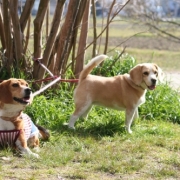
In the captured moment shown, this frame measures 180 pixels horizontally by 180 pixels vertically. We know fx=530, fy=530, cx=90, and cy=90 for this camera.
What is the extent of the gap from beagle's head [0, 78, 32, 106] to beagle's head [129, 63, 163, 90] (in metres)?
1.86

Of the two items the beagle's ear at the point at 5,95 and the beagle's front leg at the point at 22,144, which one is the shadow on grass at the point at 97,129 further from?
the beagle's ear at the point at 5,95

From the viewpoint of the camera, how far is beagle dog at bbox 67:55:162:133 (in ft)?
22.9

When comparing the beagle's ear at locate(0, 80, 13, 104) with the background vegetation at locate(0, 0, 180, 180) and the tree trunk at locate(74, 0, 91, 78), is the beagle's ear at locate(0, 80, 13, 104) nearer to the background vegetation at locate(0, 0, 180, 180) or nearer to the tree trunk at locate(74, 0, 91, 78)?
the background vegetation at locate(0, 0, 180, 180)

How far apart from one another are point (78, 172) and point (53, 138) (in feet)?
4.50

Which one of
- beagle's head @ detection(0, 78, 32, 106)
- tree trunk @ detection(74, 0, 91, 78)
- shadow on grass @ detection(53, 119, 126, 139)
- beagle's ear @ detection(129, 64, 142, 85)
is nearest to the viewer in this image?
beagle's head @ detection(0, 78, 32, 106)

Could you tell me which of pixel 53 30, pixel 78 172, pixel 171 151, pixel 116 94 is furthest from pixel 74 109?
pixel 78 172

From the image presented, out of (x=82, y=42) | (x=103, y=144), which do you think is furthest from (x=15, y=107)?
(x=82, y=42)

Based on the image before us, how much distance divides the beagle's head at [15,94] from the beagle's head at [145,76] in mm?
1856

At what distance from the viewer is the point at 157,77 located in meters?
7.04

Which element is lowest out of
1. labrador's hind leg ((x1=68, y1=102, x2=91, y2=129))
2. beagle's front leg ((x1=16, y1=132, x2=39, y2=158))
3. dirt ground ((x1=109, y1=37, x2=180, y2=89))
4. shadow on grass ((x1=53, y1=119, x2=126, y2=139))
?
dirt ground ((x1=109, y1=37, x2=180, y2=89))

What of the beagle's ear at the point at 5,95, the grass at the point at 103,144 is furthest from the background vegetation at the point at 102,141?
the beagle's ear at the point at 5,95

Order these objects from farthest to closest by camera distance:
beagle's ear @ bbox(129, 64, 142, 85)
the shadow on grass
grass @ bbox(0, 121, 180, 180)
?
1. beagle's ear @ bbox(129, 64, 142, 85)
2. the shadow on grass
3. grass @ bbox(0, 121, 180, 180)

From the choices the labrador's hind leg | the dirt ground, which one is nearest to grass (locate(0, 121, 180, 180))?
the labrador's hind leg

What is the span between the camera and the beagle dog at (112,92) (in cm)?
696
